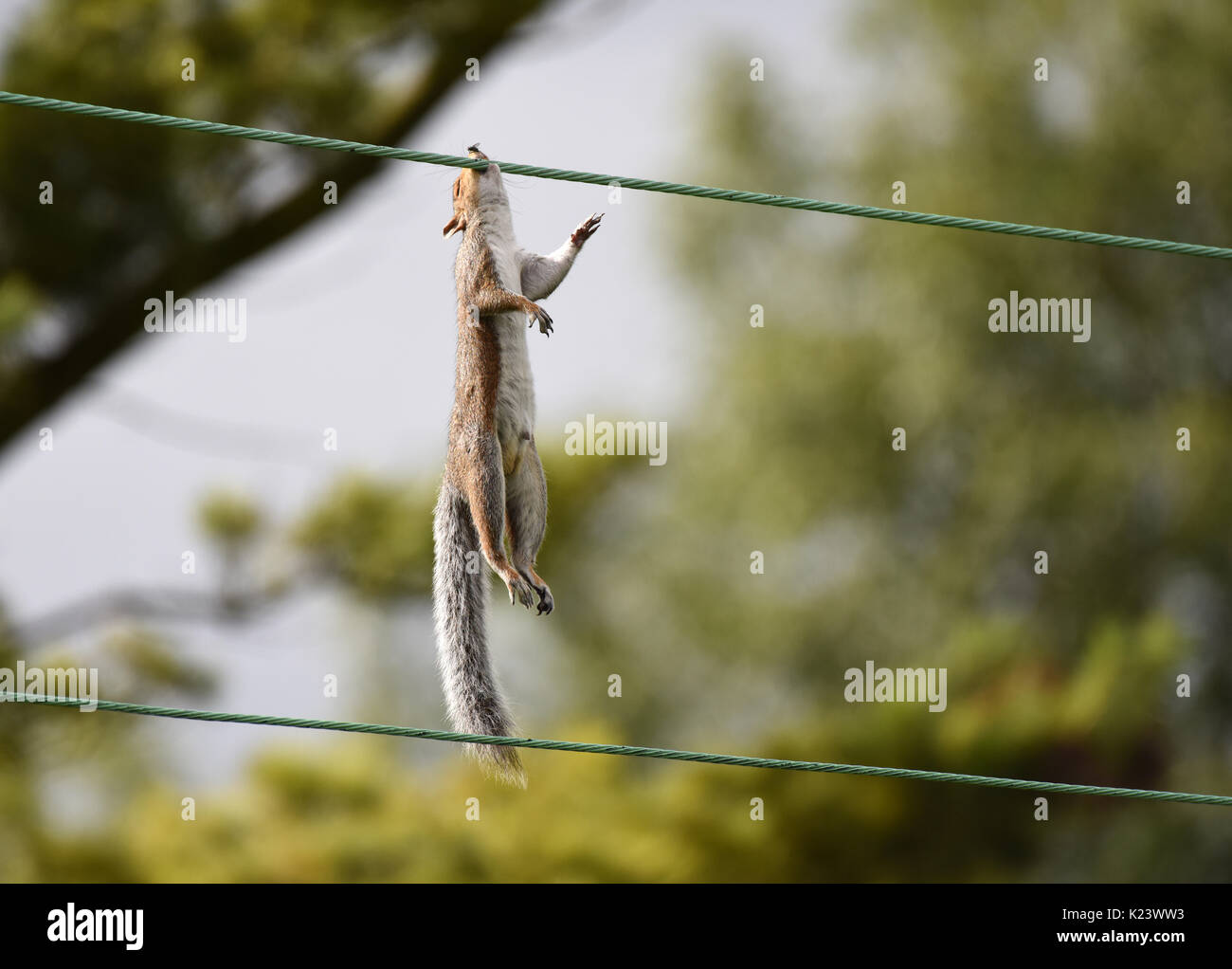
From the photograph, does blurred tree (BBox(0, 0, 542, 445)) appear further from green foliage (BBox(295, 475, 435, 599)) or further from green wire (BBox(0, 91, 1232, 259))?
green wire (BBox(0, 91, 1232, 259))

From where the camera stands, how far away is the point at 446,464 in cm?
277

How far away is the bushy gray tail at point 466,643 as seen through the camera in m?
2.82


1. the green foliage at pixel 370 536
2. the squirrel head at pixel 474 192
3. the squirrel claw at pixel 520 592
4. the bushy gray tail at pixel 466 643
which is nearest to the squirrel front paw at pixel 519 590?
the squirrel claw at pixel 520 592

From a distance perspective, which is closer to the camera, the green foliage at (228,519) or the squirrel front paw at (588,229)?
the squirrel front paw at (588,229)

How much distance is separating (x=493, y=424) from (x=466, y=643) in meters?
0.45

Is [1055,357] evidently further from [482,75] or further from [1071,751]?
[482,75]

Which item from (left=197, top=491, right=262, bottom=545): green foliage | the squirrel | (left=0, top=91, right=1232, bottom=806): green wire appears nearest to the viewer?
(left=0, top=91, right=1232, bottom=806): green wire

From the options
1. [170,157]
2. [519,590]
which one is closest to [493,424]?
[519,590]

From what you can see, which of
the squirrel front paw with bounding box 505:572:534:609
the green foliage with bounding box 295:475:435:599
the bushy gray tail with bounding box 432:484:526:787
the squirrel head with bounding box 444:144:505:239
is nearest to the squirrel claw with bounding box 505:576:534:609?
the squirrel front paw with bounding box 505:572:534:609

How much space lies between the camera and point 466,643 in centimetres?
291

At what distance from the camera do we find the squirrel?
2.67 m

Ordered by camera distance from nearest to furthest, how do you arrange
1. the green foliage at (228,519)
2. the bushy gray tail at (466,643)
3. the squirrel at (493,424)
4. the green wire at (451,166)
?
the green wire at (451,166), the squirrel at (493,424), the bushy gray tail at (466,643), the green foliage at (228,519)

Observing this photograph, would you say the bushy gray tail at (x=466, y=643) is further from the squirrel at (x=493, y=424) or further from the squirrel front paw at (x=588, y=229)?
the squirrel front paw at (x=588, y=229)
